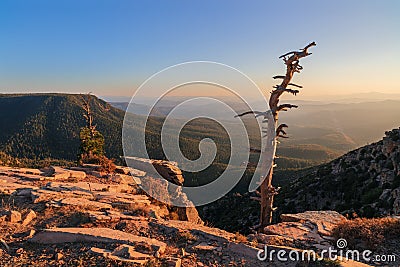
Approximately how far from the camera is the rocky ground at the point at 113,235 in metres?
5.67

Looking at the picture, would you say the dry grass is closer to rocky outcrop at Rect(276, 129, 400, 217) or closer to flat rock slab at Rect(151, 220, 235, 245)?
flat rock slab at Rect(151, 220, 235, 245)

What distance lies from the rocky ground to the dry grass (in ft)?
1.36

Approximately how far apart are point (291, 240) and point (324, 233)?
1.66 meters

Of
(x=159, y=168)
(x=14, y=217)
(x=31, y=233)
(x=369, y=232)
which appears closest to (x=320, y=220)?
(x=369, y=232)

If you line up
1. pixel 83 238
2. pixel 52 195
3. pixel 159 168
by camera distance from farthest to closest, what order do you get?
pixel 159 168, pixel 52 195, pixel 83 238

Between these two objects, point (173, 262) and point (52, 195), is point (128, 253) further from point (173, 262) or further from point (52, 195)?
point (52, 195)

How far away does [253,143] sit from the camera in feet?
37.1

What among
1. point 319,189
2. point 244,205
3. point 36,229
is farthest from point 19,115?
point 36,229

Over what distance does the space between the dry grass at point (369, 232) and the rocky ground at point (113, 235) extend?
1.36 ft

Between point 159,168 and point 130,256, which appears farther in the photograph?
point 159,168


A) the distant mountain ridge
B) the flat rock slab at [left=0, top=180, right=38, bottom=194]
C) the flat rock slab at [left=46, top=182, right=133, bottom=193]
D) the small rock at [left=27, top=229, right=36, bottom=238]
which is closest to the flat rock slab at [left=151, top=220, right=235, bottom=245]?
the small rock at [left=27, top=229, right=36, bottom=238]

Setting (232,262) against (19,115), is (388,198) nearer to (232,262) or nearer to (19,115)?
(232,262)

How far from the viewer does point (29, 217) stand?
7.62m

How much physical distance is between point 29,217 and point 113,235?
8.94ft
